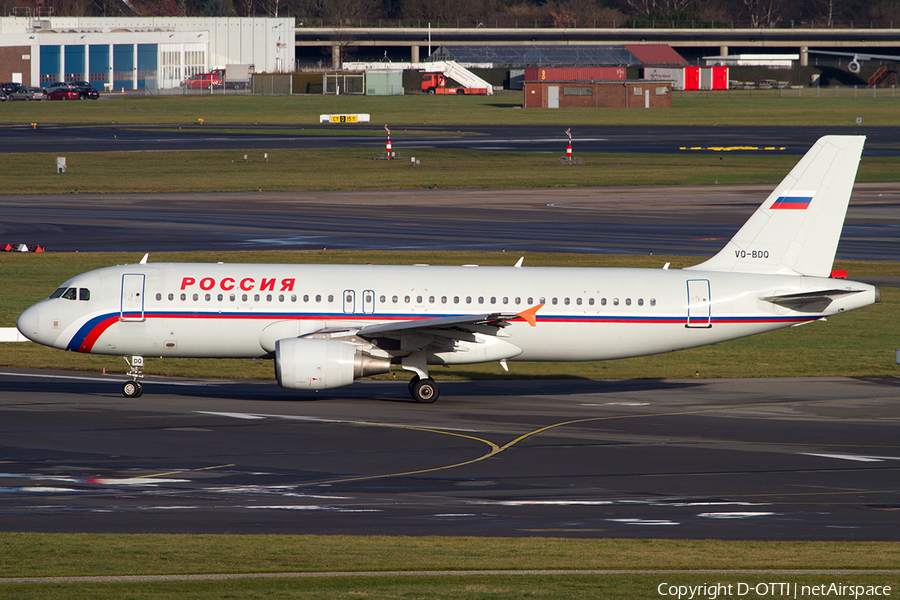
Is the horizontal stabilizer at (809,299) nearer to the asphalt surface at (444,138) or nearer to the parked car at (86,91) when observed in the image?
the asphalt surface at (444,138)

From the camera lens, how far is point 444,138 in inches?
4621

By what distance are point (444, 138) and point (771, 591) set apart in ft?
342

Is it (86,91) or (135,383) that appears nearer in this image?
(135,383)

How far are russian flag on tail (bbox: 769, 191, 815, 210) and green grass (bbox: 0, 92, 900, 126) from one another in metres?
100

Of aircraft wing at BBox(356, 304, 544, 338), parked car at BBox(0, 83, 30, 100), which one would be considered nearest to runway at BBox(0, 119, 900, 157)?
parked car at BBox(0, 83, 30, 100)

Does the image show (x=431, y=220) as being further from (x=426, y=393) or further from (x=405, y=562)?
(x=405, y=562)

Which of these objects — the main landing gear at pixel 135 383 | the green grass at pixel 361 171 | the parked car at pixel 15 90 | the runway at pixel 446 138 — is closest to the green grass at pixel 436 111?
the runway at pixel 446 138

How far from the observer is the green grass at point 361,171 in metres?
86.3

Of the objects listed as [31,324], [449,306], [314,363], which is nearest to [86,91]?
[31,324]

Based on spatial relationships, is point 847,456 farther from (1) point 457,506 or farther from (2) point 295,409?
(2) point 295,409

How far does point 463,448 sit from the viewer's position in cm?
2725

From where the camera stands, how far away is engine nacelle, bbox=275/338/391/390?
101 ft

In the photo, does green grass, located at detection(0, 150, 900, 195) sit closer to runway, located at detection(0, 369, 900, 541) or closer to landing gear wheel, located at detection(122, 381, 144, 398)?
runway, located at detection(0, 369, 900, 541)

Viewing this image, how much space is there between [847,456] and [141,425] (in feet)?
59.3
